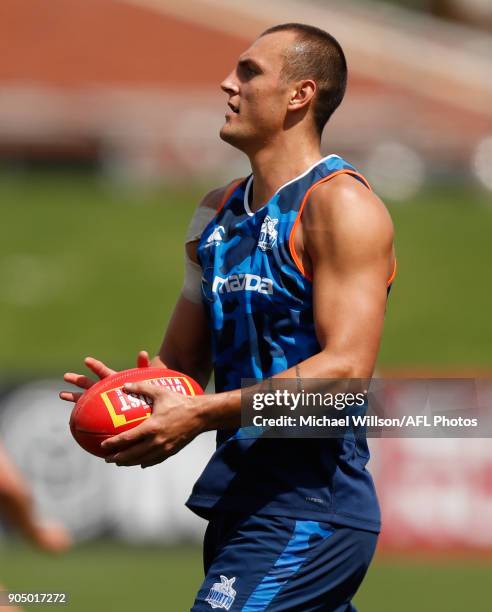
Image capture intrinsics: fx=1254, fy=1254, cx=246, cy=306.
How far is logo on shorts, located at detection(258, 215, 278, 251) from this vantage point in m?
A: 4.31

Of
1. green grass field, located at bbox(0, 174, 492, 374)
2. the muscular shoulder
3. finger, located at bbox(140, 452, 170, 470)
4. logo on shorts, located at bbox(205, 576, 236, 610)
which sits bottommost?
logo on shorts, located at bbox(205, 576, 236, 610)

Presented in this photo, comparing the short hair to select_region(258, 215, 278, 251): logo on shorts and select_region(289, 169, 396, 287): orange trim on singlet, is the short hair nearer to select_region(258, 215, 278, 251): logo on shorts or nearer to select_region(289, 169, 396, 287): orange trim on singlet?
select_region(289, 169, 396, 287): orange trim on singlet

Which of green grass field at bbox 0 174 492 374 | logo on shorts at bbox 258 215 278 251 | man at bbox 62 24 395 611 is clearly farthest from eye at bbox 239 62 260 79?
green grass field at bbox 0 174 492 374

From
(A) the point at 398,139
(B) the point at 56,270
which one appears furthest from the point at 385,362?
(A) the point at 398,139

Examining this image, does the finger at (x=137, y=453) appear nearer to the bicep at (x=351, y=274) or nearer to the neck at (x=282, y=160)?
the bicep at (x=351, y=274)

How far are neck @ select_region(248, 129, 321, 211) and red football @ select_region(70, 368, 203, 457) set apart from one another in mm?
731

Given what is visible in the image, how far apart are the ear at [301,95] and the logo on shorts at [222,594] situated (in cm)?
168

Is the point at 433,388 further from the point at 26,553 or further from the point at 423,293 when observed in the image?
the point at 423,293

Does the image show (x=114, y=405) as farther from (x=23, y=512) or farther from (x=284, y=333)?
(x=23, y=512)

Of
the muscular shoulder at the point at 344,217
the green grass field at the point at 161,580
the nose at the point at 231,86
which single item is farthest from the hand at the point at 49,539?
the green grass field at the point at 161,580

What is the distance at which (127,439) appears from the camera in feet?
12.8

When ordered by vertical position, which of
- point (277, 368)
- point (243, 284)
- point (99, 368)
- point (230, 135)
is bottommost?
point (277, 368)

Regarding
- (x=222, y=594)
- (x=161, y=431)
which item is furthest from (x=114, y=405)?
(x=222, y=594)

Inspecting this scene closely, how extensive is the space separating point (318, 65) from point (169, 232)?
1923 cm
